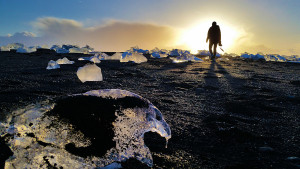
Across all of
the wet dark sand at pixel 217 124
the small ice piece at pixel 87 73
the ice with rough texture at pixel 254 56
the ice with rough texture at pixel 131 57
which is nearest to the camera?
the wet dark sand at pixel 217 124

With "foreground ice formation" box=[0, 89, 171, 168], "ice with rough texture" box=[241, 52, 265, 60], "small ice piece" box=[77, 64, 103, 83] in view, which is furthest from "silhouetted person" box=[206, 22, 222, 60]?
"foreground ice formation" box=[0, 89, 171, 168]

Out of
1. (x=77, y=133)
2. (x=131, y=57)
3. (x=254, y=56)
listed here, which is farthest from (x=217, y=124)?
(x=254, y=56)

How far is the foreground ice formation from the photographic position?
2.84 feet

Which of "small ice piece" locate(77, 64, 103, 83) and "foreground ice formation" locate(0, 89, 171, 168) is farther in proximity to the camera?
"small ice piece" locate(77, 64, 103, 83)

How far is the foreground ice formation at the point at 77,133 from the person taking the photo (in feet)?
2.84

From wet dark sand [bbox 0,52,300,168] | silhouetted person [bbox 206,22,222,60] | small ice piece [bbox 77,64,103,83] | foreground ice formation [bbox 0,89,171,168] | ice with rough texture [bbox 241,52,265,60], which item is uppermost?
silhouetted person [bbox 206,22,222,60]

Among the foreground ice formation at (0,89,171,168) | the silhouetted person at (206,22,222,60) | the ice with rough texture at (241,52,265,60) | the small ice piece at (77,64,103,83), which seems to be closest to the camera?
the foreground ice formation at (0,89,171,168)

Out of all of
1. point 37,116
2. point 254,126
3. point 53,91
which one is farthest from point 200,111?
point 53,91

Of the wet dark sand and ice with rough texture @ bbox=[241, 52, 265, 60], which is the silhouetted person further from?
the wet dark sand

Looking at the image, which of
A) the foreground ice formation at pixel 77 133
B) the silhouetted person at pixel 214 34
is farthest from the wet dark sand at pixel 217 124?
the silhouetted person at pixel 214 34

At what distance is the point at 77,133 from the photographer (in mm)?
941

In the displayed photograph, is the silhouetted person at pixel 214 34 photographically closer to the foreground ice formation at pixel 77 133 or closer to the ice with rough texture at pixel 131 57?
the ice with rough texture at pixel 131 57

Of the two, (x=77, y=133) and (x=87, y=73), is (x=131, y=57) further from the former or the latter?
(x=77, y=133)

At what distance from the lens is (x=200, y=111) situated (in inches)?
72.0
